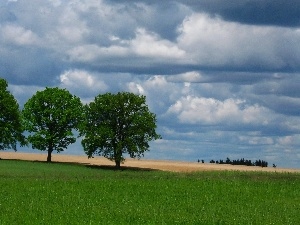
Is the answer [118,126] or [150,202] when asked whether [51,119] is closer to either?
[118,126]

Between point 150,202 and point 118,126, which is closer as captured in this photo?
point 150,202

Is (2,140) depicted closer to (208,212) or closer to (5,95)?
(5,95)

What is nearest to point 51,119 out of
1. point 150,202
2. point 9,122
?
point 9,122

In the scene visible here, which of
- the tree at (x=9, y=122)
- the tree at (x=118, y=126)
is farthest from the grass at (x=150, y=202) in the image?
the tree at (x=9, y=122)

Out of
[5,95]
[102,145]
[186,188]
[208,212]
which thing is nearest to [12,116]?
[5,95]

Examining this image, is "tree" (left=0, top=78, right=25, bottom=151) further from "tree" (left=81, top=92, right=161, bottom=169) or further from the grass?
the grass

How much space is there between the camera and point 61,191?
45.5 metres

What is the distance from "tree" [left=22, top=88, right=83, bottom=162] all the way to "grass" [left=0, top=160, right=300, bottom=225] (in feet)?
159

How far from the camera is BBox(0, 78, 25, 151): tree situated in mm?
101000

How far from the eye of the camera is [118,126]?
9381 cm

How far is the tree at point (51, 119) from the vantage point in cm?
10094

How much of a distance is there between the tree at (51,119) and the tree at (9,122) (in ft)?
4.70

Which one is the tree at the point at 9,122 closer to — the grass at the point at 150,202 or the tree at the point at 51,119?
the tree at the point at 51,119

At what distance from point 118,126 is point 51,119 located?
13.8m
